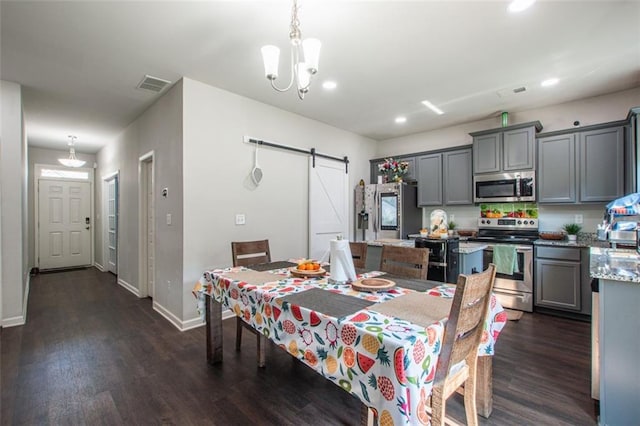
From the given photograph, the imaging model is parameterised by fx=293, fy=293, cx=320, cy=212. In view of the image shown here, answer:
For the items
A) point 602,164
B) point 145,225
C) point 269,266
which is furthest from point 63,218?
point 602,164

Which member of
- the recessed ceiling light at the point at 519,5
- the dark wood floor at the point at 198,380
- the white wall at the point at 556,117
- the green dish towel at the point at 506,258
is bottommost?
the dark wood floor at the point at 198,380

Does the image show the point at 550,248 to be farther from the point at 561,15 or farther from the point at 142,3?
the point at 142,3

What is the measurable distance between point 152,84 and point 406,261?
3.27 meters

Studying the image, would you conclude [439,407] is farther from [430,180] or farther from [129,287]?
[129,287]

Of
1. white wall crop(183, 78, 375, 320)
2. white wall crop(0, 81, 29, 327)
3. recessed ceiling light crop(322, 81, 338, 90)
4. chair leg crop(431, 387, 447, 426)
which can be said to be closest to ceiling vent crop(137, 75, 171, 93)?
white wall crop(183, 78, 375, 320)

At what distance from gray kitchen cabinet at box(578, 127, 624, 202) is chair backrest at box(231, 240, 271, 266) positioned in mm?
3830

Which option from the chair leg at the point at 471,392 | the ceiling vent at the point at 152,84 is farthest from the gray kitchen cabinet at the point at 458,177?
the ceiling vent at the point at 152,84

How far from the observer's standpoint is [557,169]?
145 inches

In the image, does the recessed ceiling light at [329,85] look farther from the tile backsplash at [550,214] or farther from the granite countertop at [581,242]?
the granite countertop at [581,242]

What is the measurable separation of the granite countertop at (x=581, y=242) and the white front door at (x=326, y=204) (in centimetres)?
269

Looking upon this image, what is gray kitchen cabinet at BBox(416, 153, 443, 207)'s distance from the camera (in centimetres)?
473

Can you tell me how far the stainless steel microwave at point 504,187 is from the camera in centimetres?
385

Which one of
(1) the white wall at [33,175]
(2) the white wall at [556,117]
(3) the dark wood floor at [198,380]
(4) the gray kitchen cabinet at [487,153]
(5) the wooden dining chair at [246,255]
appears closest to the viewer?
(3) the dark wood floor at [198,380]

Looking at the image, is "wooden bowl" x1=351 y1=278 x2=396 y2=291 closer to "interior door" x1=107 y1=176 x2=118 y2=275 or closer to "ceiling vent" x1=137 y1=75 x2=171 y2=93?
"ceiling vent" x1=137 y1=75 x2=171 y2=93
